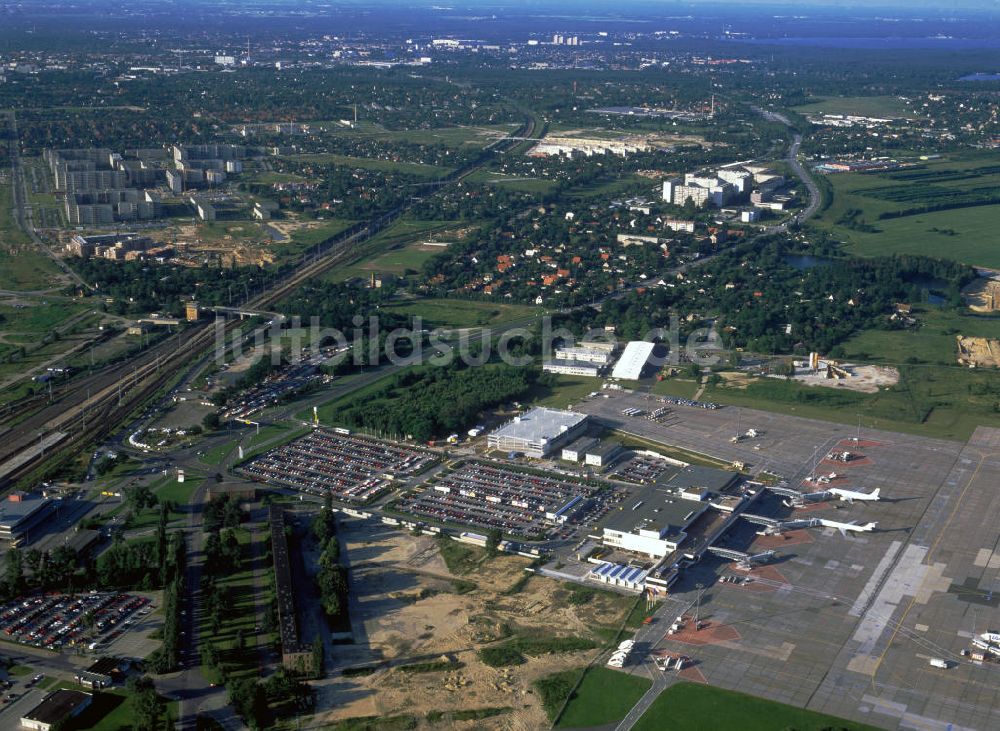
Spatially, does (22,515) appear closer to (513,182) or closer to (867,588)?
(867,588)

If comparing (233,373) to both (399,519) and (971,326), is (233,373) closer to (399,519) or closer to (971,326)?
(399,519)

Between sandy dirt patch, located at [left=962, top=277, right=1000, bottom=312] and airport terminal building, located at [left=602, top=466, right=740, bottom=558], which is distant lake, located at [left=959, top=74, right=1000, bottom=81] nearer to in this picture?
sandy dirt patch, located at [left=962, top=277, right=1000, bottom=312]

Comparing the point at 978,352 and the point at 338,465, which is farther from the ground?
the point at 338,465

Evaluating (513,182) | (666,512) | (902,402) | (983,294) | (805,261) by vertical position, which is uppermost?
(666,512)

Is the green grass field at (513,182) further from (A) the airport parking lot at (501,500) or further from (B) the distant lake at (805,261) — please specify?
(A) the airport parking lot at (501,500)

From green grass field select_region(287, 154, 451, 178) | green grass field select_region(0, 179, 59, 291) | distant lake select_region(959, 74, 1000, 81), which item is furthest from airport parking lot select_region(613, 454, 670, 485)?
distant lake select_region(959, 74, 1000, 81)

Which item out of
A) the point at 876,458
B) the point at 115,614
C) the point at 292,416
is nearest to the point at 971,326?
the point at 876,458

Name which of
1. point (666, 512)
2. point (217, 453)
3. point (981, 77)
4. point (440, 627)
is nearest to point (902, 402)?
point (666, 512)
